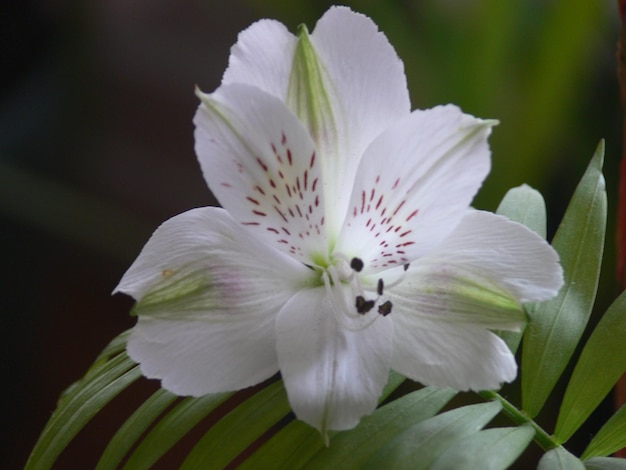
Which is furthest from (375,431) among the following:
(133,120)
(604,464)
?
(133,120)

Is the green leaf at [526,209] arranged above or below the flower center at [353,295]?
above

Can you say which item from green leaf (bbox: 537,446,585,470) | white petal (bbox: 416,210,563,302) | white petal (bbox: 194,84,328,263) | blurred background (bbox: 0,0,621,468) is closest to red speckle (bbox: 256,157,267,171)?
white petal (bbox: 194,84,328,263)

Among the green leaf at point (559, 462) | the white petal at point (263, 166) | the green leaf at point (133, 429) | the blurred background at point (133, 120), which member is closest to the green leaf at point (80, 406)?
the green leaf at point (133, 429)

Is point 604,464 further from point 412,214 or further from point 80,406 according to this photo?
point 80,406

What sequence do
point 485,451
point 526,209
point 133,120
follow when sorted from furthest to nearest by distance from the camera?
point 133,120 < point 526,209 < point 485,451

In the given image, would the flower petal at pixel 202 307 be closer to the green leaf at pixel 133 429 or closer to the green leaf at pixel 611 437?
the green leaf at pixel 133 429

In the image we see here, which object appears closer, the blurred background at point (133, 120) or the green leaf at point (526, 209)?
the green leaf at point (526, 209)

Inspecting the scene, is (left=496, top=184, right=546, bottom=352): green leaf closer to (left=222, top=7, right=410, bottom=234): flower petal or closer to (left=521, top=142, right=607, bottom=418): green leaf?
(left=521, top=142, right=607, bottom=418): green leaf
